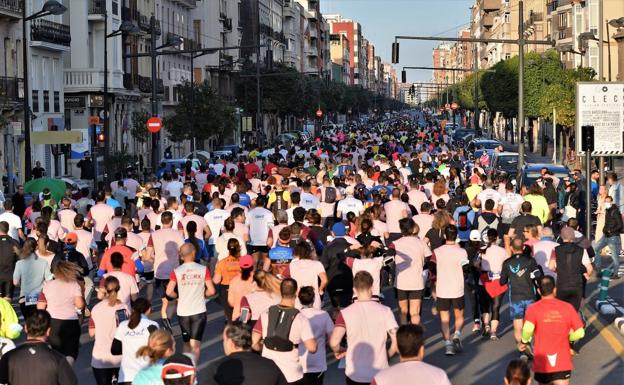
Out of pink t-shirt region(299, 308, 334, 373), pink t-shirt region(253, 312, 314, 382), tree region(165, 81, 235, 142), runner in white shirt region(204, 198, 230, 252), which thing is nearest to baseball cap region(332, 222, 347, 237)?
runner in white shirt region(204, 198, 230, 252)

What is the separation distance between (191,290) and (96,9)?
5268cm

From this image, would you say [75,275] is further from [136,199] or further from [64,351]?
[136,199]

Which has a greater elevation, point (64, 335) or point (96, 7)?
point (96, 7)

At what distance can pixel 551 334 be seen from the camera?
1198 centimetres

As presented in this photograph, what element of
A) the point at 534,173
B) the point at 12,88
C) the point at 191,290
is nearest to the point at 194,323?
the point at 191,290

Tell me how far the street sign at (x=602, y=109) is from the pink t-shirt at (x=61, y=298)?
13835mm

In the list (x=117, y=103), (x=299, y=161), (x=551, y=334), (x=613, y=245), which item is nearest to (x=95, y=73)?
(x=117, y=103)

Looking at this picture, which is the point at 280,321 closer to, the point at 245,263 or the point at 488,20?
the point at 245,263

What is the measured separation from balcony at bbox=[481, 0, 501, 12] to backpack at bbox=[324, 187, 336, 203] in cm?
16373

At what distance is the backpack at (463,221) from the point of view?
2095 cm

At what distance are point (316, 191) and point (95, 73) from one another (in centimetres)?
3897

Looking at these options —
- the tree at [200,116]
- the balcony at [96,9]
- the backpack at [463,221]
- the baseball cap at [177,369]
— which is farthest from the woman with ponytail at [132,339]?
the tree at [200,116]

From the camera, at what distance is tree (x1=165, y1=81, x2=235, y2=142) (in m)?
71.6

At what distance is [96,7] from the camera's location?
2586 inches
